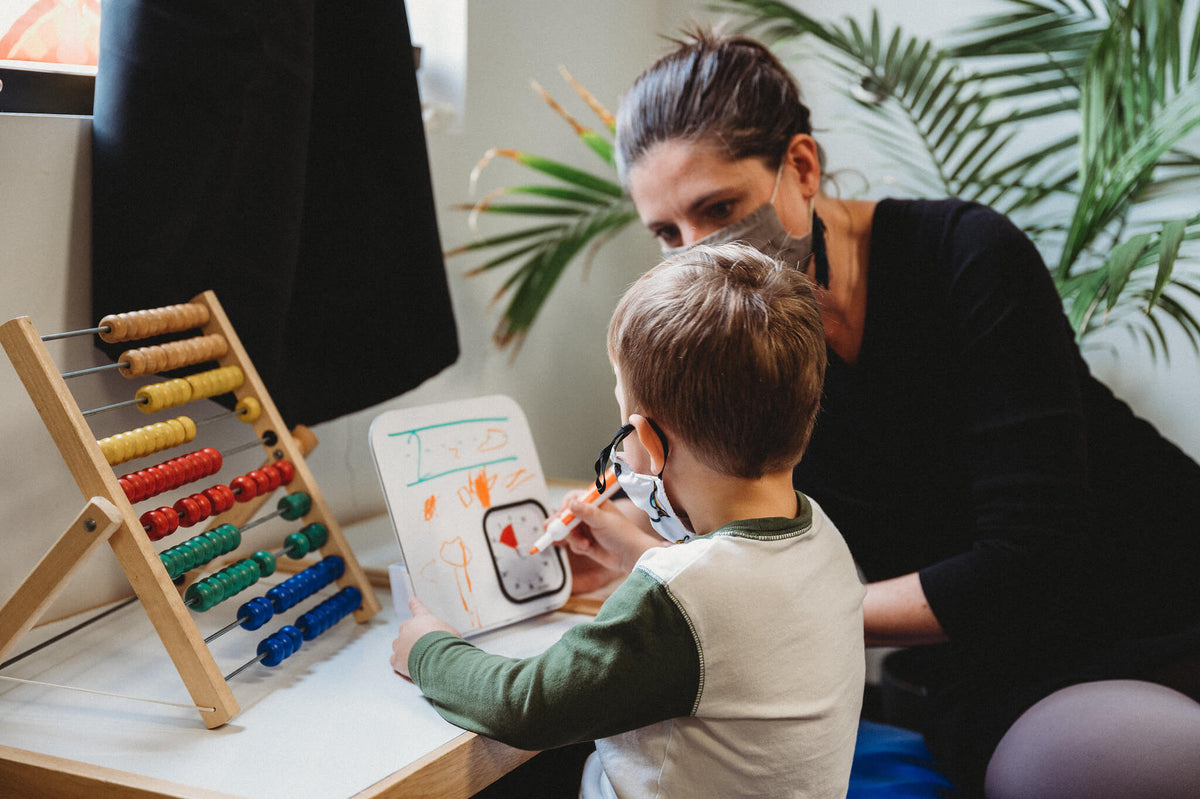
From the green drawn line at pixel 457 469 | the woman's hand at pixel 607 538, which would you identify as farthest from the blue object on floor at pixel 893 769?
the green drawn line at pixel 457 469

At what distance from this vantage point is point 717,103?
1104 mm

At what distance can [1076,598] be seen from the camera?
118 cm

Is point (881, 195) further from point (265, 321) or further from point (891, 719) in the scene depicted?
point (265, 321)

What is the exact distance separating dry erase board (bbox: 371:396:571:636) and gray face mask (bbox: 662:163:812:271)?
0.34 meters

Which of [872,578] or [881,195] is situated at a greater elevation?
[881,195]

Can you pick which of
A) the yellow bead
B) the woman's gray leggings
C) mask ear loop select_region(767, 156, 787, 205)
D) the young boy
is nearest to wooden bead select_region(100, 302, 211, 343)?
the yellow bead

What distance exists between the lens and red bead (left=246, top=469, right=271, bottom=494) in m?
1.05

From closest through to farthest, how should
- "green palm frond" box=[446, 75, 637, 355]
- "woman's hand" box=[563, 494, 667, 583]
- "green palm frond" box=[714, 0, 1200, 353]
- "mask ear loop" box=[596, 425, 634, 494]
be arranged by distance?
"mask ear loop" box=[596, 425, 634, 494]
"woman's hand" box=[563, 494, 667, 583]
"green palm frond" box=[714, 0, 1200, 353]
"green palm frond" box=[446, 75, 637, 355]

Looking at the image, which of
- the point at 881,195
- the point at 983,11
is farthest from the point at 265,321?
the point at 983,11

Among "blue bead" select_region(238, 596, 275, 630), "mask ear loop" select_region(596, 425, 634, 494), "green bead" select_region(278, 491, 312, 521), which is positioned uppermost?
"mask ear loop" select_region(596, 425, 634, 494)

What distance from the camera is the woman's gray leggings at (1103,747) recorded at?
91 cm

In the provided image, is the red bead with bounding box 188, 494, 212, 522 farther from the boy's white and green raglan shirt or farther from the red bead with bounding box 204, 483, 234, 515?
the boy's white and green raglan shirt

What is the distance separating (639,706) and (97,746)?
47cm

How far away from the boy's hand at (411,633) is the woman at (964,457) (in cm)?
22
